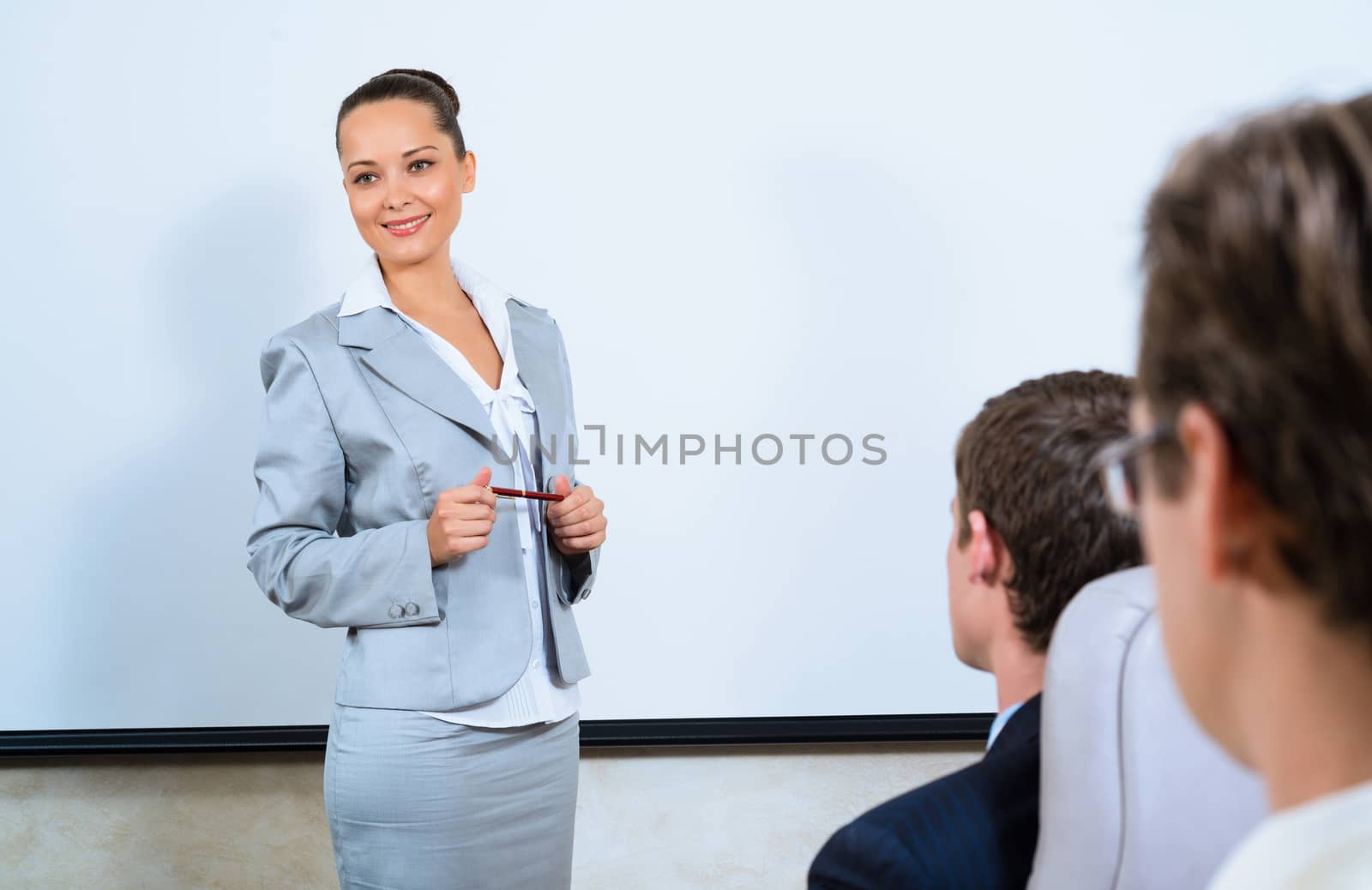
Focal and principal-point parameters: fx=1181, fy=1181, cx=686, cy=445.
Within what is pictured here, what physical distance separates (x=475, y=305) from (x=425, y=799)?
67 cm

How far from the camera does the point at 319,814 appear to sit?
2.22 meters

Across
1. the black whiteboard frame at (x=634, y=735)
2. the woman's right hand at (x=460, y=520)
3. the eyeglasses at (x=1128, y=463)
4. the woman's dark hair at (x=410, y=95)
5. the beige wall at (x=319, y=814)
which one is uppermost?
the woman's dark hair at (x=410, y=95)

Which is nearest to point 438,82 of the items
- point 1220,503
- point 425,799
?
point 425,799

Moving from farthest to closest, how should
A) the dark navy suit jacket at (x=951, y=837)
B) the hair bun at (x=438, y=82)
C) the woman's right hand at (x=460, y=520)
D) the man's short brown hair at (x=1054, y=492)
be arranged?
1. the hair bun at (x=438, y=82)
2. the woman's right hand at (x=460, y=520)
3. the man's short brown hair at (x=1054, y=492)
4. the dark navy suit jacket at (x=951, y=837)

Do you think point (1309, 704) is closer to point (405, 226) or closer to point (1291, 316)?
point (1291, 316)

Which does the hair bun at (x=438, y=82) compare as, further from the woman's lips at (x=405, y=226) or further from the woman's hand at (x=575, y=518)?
the woman's hand at (x=575, y=518)

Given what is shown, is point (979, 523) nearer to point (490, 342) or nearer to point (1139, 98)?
point (490, 342)

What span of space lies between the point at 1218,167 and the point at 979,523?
0.69 metres

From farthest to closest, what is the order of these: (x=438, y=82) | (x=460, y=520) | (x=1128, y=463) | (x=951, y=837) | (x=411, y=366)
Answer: (x=438, y=82)
(x=411, y=366)
(x=460, y=520)
(x=951, y=837)
(x=1128, y=463)

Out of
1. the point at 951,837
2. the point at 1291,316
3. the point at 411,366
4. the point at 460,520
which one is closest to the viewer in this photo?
the point at 1291,316

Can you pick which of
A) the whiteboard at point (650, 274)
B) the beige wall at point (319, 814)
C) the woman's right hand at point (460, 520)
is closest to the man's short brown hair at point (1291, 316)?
the woman's right hand at point (460, 520)

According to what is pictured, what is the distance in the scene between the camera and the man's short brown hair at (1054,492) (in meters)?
1.03

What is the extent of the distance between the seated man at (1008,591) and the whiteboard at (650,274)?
111 centimetres

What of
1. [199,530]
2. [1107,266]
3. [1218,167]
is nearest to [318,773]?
[199,530]
